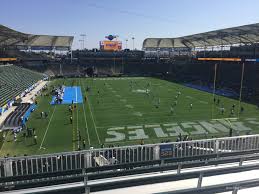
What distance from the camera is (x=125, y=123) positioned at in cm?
2597

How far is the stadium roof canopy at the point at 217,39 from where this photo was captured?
169 feet

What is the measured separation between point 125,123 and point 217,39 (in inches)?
2220

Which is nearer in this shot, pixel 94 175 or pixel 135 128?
pixel 94 175

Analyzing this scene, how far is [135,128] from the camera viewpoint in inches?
960

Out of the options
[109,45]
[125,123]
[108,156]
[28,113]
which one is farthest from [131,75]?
[108,156]

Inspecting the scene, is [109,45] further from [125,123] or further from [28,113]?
[125,123]

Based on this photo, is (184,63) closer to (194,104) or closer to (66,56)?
(66,56)

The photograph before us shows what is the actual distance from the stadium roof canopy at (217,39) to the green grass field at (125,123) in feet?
68.0

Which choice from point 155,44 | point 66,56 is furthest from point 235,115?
point 66,56

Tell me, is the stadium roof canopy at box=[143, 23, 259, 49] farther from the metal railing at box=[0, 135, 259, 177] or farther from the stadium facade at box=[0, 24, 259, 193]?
the metal railing at box=[0, 135, 259, 177]

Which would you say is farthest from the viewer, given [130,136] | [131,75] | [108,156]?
[131,75]

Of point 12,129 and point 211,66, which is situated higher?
point 211,66

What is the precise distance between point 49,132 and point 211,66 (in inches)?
2076

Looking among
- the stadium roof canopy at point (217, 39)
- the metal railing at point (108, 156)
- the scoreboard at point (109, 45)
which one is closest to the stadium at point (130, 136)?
the metal railing at point (108, 156)
